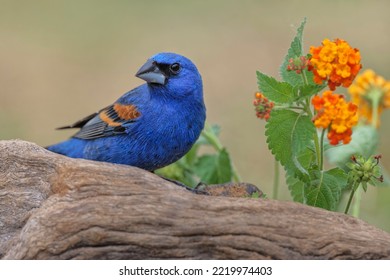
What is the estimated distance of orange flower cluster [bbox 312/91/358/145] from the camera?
11.1 feet

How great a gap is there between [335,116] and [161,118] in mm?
935

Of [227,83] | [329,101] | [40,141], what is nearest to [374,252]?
[329,101]

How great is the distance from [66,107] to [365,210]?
361 centimetres

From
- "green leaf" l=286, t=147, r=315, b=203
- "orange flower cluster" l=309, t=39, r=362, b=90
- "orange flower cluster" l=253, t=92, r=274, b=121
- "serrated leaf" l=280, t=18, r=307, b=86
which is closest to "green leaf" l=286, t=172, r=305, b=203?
"green leaf" l=286, t=147, r=315, b=203

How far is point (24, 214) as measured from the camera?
3379 mm

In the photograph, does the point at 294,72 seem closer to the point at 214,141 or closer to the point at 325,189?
the point at 325,189

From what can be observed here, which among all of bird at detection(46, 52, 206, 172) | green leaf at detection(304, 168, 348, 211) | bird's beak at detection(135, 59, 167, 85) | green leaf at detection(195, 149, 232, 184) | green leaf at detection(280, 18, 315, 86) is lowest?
green leaf at detection(195, 149, 232, 184)

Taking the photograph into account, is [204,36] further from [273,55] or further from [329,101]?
[329,101]

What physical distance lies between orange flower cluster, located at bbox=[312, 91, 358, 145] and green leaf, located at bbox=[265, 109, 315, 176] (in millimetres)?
104

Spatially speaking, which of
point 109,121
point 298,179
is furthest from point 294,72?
point 109,121

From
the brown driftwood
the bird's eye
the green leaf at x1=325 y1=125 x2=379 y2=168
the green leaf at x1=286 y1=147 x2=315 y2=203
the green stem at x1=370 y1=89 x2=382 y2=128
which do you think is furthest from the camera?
the green stem at x1=370 y1=89 x2=382 y2=128

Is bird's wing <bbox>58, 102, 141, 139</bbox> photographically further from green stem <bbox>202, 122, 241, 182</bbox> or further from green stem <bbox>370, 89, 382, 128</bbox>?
green stem <bbox>370, 89, 382, 128</bbox>

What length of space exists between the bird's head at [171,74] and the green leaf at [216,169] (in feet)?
2.01

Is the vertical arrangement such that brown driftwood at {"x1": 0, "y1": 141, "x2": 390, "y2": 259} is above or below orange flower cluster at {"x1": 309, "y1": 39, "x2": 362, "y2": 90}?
below
